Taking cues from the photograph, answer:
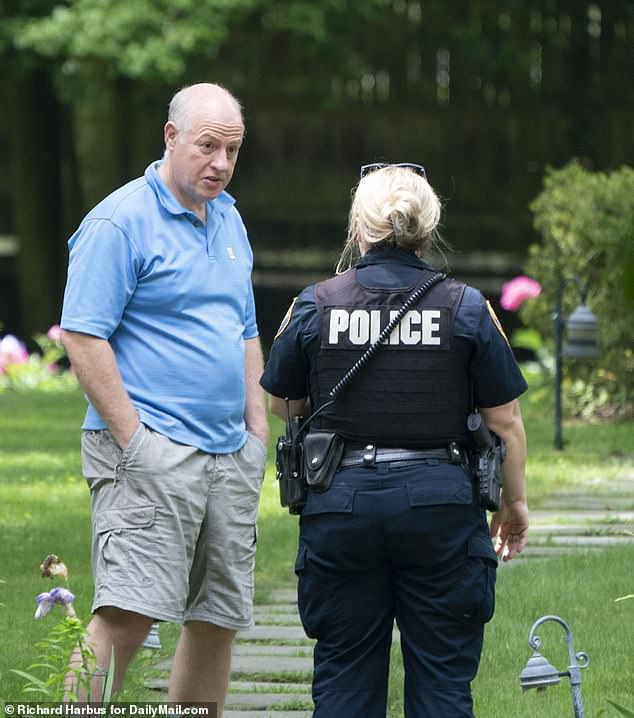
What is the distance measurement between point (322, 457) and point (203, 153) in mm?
877

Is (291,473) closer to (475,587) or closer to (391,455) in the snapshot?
(391,455)

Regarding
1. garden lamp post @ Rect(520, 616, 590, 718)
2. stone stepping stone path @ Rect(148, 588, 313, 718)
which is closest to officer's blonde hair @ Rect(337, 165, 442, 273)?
garden lamp post @ Rect(520, 616, 590, 718)

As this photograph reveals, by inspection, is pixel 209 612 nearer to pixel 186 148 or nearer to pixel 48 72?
pixel 186 148

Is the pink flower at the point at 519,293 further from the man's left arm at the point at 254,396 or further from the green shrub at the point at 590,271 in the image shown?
the man's left arm at the point at 254,396

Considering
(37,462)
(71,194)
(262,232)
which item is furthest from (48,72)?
(37,462)

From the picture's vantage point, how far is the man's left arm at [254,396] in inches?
168

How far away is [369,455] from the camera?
3.74m

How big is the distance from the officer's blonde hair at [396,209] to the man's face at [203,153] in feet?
1.39

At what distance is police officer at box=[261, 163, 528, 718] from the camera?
372 cm

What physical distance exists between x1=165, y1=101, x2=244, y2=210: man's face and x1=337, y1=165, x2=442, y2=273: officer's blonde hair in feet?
1.39

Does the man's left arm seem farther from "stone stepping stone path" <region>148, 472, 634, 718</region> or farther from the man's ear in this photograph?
"stone stepping stone path" <region>148, 472, 634, 718</region>

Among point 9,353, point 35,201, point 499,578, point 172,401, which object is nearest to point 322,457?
point 172,401

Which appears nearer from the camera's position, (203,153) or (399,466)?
(399,466)

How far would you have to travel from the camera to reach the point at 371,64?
19.6 meters
